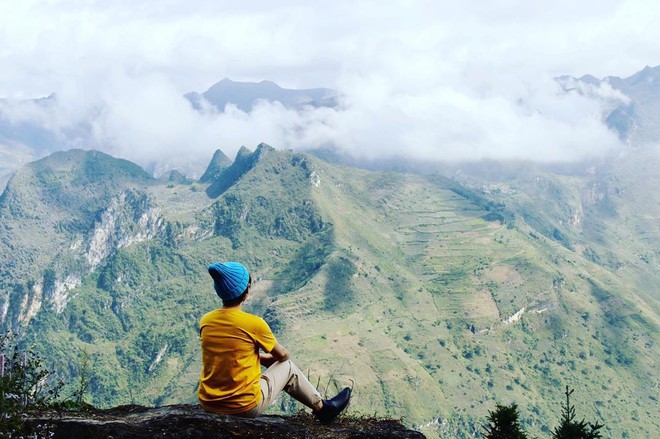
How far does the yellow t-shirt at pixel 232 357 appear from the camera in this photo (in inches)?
357

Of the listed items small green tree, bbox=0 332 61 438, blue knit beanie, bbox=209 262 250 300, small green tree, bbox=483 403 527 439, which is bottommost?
small green tree, bbox=483 403 527 439

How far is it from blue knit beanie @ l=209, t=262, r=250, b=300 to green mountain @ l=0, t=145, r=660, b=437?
90.7m

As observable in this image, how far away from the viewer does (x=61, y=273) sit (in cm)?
17175

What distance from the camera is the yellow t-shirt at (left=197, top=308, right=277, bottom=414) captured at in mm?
9062

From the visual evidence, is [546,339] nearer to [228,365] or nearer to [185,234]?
[185,234]

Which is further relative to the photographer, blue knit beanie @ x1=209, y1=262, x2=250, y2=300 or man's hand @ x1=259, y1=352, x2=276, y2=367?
man's hand @ x1=259, y1=352, x2=276, y2=367

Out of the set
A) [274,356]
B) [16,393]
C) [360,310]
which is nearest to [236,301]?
[274,356]

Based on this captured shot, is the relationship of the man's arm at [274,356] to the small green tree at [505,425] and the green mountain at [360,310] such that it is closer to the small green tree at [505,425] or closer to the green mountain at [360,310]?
the small green tree at [505,425]

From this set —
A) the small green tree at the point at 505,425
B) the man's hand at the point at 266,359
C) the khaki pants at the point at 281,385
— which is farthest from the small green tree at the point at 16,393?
the small green tree at the point at 505,425

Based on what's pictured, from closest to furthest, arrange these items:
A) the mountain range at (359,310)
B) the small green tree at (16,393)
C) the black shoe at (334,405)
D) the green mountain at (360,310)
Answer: the small green tree at (16,393)
the black shoe at (334,405)
the mountain range at (359,310)
the green mountain at (360,310)

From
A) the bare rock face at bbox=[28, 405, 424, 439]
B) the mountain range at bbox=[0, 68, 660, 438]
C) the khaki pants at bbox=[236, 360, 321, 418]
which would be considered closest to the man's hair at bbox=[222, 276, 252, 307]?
the khaki pants at bbox=[236, 360, 321, 418]

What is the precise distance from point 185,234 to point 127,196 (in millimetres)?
24134

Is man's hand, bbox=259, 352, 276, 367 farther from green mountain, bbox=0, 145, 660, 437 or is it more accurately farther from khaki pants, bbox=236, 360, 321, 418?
green mountain, bbox=0, 145, 660, 437

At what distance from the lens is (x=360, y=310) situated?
144250 mm
